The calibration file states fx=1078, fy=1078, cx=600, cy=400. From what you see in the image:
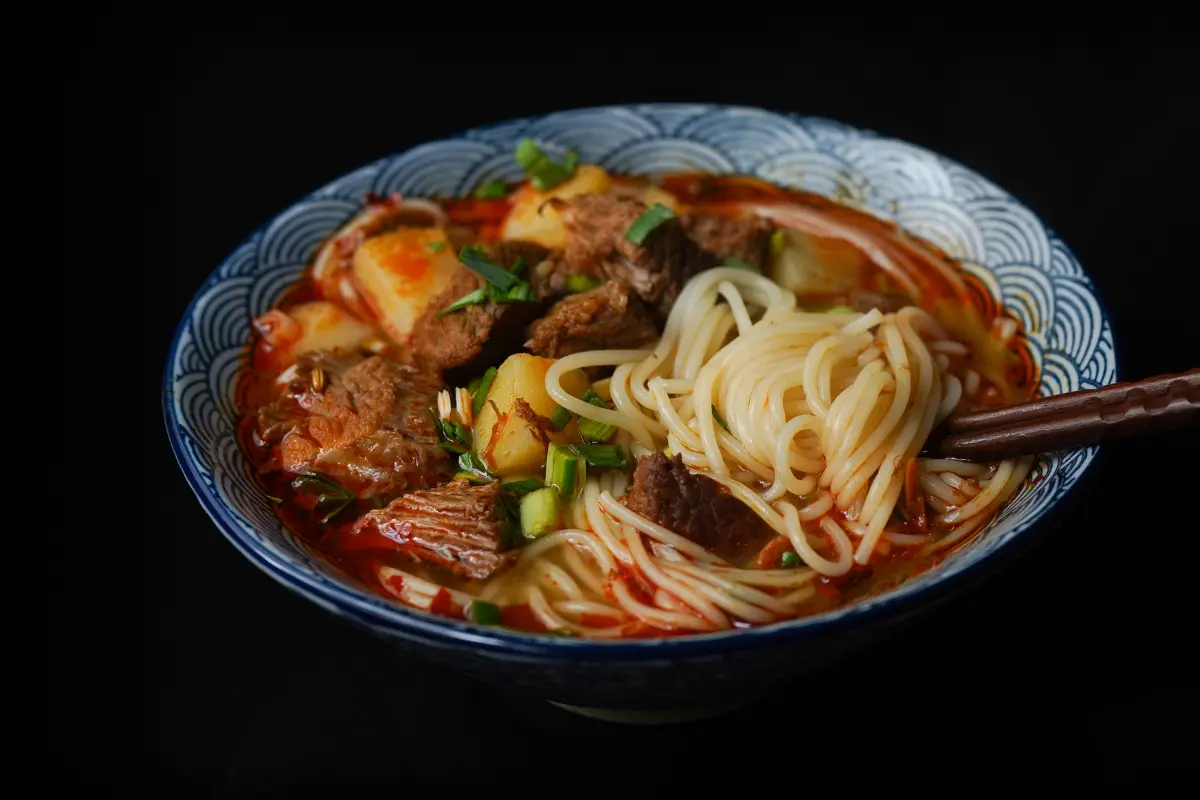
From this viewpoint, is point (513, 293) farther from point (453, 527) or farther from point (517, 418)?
point (453, 527)

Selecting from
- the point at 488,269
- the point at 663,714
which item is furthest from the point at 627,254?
the point at 663,714

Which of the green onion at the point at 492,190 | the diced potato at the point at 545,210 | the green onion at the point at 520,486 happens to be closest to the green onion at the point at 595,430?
the green onion at the point at 520,486

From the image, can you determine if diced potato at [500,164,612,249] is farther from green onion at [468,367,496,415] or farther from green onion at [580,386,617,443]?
green onion at [580,386,617,443]

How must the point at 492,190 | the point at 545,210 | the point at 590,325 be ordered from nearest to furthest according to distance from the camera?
the point at 590,325 → the point at 545,210 → the point at 492,190

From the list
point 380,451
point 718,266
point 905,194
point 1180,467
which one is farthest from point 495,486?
point 1180,467

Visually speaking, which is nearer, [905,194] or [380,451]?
[380,451]

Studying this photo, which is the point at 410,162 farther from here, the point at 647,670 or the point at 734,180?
the point at 647,670
